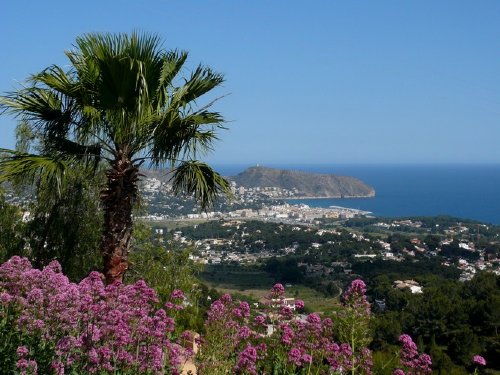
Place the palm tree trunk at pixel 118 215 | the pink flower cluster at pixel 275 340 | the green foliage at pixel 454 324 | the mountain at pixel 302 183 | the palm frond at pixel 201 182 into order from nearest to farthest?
the pink flower cluster at pixel 275 340
the palm tree trunk at pixel 118 215
the palm frond at pixel 201 182
the green foliage at pixel 454 324
the mountain at pixel 302 183

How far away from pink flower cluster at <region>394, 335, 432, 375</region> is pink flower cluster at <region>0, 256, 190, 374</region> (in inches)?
55.4

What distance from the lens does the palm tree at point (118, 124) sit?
596 centimetres

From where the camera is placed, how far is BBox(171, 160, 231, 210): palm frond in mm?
6520

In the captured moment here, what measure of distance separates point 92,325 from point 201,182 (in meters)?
3.19

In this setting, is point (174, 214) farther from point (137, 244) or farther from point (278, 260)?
point (137, 244)

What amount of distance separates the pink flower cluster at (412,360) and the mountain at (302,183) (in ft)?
565

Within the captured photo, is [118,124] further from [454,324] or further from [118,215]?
[454,324]

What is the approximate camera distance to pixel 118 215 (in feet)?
20.2

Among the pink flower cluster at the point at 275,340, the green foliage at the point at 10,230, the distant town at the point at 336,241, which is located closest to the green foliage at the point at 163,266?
the green foliage at the point at 10,230

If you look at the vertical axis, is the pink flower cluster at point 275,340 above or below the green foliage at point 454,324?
above

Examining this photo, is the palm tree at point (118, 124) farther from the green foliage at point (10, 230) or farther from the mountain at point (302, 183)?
the mountain at point (302, 183)

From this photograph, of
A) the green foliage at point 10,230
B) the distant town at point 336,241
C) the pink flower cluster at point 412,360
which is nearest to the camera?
the pink flower cluster at point 412,360

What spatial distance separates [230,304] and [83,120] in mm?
3271

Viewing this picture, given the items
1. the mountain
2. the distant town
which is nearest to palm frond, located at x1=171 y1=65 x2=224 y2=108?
the distant town
